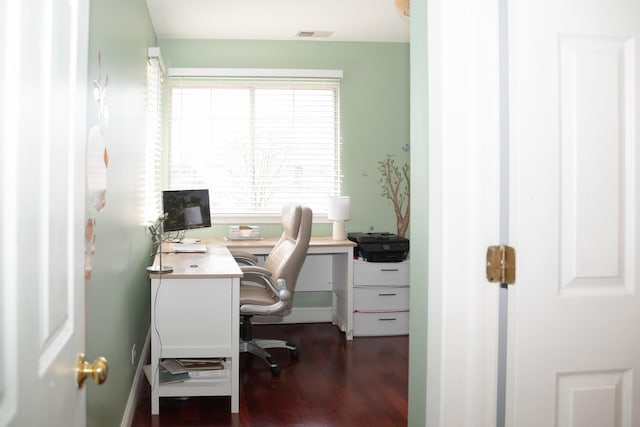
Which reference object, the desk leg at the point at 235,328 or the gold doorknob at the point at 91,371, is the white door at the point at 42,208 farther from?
the desk leg at the point at 235,328

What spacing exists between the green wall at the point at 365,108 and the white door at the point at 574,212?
13.5 feet

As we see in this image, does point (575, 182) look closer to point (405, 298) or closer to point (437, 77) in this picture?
point (437, 77)

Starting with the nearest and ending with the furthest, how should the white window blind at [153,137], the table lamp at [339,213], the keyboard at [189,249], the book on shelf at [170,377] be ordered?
the book on shelf at [170,377]
the keyboard at [189,249]
the white window blind at [153,137]
the table lamp at [339,213]

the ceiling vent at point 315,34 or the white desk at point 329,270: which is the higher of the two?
the ceiling vent at point 315,34

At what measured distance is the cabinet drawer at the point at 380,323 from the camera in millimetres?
A: 4934

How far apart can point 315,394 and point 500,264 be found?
2470 mm

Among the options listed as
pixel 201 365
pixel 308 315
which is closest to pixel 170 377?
pixel 201 365


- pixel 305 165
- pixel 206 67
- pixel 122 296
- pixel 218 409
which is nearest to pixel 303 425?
pixel 218 409

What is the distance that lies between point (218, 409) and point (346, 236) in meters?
2.23

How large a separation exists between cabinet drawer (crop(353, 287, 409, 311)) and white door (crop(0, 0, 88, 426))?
12.7 ft

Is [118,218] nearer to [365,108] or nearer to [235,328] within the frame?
[235,328]

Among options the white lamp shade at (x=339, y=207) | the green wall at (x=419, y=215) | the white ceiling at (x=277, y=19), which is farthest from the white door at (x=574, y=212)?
the white lamp shade at (x=339, y=207)

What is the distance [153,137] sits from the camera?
464cm

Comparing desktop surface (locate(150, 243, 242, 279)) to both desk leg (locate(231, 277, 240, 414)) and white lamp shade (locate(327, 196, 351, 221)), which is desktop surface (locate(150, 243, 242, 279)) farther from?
white lamp shade (locate(327, 196, 351, 221))
